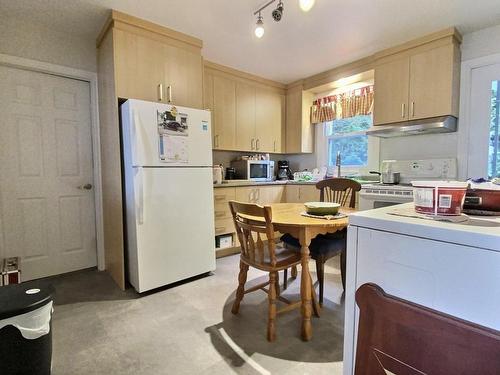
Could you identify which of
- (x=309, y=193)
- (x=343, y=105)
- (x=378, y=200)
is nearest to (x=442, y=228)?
(x=378, y=200)

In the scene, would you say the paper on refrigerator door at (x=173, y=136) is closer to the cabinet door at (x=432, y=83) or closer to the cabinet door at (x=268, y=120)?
the cabinet door at (x=268, y=120)

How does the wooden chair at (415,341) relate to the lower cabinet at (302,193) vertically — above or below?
below

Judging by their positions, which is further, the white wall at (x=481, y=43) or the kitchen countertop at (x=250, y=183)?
the kitchen countertop at (x=250, y=183)

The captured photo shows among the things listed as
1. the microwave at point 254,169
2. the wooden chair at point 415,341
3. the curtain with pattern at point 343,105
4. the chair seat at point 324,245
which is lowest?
the chair seat at point 324,245

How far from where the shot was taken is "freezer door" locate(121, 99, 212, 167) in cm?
215

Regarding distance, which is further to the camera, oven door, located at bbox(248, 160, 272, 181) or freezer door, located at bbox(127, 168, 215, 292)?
oven door, located at bbox(248, 160, 272, 181)

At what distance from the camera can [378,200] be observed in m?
2.67

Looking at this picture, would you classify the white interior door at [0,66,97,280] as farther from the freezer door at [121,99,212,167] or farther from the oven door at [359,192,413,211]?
the oven door at [359,192,413,211]

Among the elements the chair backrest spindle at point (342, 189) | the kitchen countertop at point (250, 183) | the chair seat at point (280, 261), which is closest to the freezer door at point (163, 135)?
the kitchen countertop at point (250, 183)

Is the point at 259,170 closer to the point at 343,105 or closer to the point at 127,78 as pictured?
the point at 343,105

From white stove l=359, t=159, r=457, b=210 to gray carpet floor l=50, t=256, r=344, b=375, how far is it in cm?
91

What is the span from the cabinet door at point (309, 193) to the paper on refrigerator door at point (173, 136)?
1725 millimetres

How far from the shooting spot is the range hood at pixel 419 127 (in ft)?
8.41

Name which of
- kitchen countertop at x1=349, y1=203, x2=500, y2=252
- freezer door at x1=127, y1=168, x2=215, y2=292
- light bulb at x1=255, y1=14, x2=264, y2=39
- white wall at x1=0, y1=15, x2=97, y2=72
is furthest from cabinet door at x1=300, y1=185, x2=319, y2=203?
white wall at x1=0, y1=15, x2=97, y2=72
